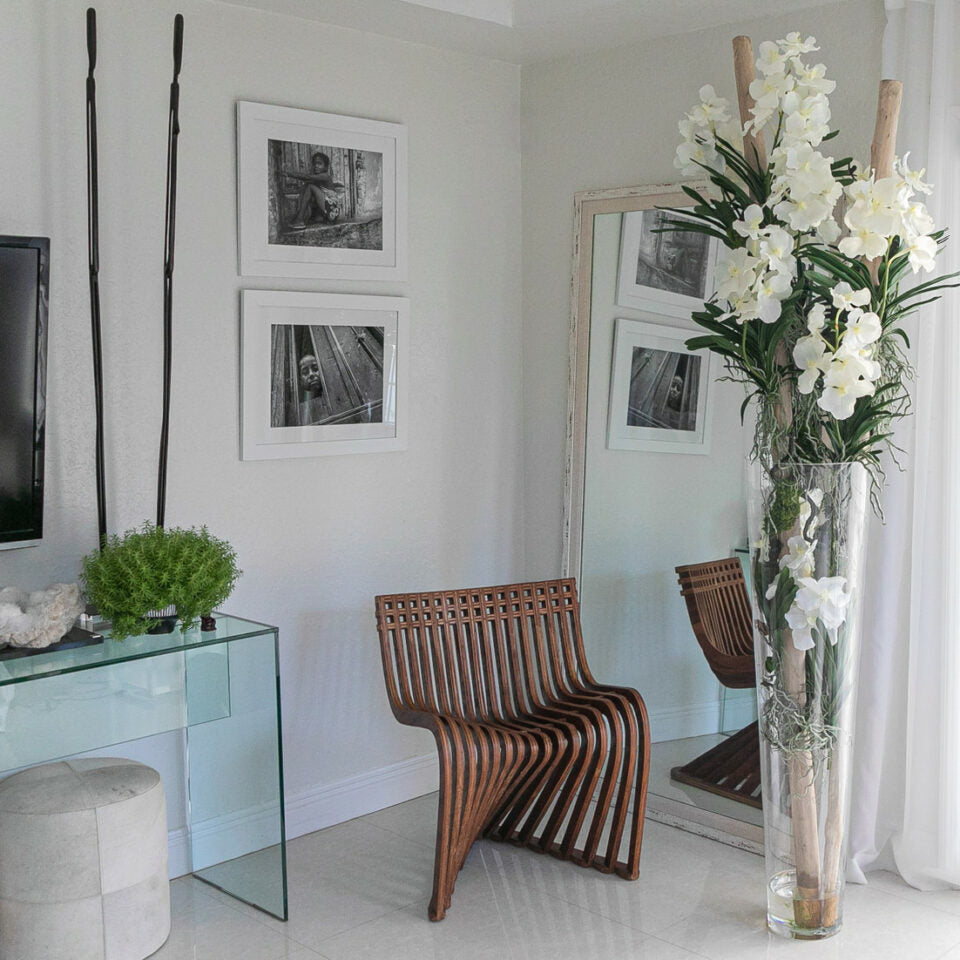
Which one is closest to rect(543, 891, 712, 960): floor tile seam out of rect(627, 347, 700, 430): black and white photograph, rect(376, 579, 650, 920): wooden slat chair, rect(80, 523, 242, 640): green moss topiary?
rect(376, 579, 650, 920): wooden slat chair

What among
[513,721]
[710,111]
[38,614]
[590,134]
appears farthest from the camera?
[590,134]

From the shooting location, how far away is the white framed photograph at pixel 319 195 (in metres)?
3.37

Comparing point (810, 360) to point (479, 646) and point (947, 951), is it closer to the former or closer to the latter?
point (479, 646)

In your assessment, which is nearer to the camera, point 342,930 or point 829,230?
point 829,230

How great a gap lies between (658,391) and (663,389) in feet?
0.07

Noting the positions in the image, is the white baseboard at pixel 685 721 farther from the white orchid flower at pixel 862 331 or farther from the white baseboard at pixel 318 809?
the white orchid flower at pixel 862 331

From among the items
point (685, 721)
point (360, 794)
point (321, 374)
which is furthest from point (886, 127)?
point (360, 794)

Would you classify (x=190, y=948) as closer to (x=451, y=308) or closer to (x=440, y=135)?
(x=451, y=308)

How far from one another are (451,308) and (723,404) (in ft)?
3.44

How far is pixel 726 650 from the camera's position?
3.49 m

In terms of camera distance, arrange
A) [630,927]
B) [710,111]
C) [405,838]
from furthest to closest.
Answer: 1. [405,838]
2. [630,927]
3. [710,111]

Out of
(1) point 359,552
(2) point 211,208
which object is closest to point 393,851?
(1) point 359,552

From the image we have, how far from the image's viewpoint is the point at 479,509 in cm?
412

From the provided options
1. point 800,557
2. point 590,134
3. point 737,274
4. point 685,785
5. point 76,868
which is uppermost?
point 590,134
